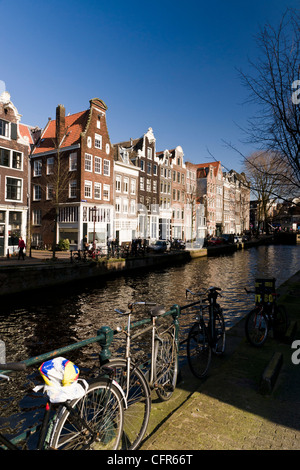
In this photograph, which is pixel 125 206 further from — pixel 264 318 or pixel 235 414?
pixel 235 414

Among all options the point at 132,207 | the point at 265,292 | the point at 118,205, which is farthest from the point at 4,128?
the point at 265,292

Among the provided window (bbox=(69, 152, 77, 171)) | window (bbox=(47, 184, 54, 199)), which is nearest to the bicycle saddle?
window (bbox=(69, 152, 77, 171))

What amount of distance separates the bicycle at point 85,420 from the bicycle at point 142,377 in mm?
309

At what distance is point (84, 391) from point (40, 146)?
38.4 metres

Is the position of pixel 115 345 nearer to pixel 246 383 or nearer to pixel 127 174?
pixel 246 383

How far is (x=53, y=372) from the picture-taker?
2.41m

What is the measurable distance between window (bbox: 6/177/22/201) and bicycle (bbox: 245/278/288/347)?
77.2ft

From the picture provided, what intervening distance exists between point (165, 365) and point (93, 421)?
1.72m

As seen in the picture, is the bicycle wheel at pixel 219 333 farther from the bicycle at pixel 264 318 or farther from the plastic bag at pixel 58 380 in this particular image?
the plastic bag at pixel 58 380

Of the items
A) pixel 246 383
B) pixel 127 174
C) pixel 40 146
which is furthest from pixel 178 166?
pixel 246 383

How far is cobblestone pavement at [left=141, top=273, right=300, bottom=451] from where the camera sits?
3215 mm

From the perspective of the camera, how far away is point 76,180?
1294 inches

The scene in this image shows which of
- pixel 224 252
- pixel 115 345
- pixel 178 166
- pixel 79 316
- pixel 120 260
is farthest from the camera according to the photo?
pixel 178 166

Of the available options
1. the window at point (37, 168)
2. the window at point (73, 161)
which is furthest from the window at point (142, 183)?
the window at point (37, 168)
